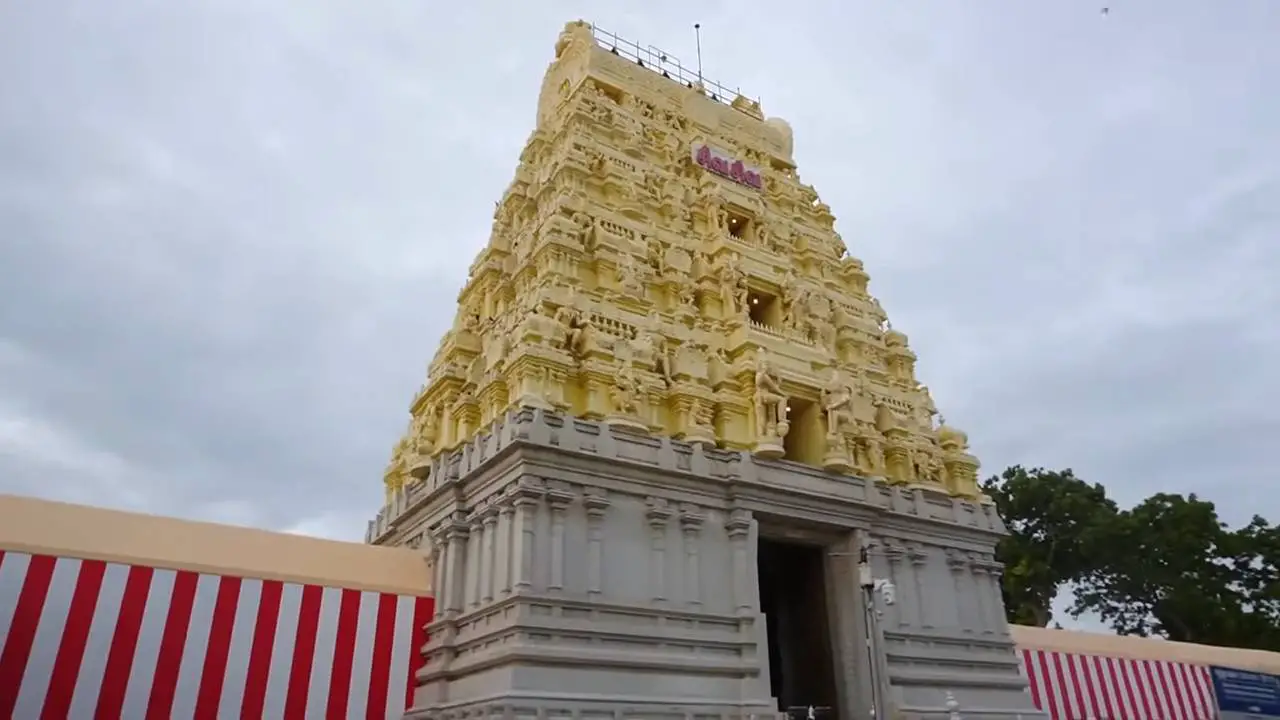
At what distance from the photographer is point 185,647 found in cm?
1571

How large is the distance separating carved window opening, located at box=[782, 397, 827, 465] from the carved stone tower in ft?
0.28

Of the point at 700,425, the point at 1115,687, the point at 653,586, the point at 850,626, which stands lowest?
the point at 1115,687

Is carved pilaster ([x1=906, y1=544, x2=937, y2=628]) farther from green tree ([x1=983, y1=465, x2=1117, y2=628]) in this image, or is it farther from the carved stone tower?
green tree ([x1=983, y1=465, x2=1117, y2=628])

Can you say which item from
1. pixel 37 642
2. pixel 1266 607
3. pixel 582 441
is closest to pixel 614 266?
pixel 582 441

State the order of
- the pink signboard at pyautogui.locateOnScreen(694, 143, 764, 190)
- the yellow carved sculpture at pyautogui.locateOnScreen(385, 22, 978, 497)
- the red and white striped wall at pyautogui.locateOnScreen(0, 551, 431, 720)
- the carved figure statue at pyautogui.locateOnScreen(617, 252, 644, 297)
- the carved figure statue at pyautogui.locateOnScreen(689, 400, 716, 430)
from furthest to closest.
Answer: the pink signboard at pyautogui.locateOnScreen(694, 143, 764, 190)
the carved figure statue at pyautogui.locateOnScreen(617, 252, 644, 297)
the carved figure statue at pyautogui.locateOnScreen(689, 400, 716, 430)
the yellow carved sculpture at pyautogui.locateOnScreen(385, 22, 978, 497)
the red and white striped wall at pyautogui.locateOnScreen(0, 551, 431, 720)

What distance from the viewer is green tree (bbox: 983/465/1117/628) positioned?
40.9 meters

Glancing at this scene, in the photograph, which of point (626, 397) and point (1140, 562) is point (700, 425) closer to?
point (626, 397)

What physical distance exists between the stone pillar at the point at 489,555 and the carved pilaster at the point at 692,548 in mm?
3787

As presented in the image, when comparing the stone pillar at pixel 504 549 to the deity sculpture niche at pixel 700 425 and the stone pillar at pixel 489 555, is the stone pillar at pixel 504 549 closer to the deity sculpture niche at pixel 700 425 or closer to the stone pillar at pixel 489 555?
the stone pillar at pixel 489 555

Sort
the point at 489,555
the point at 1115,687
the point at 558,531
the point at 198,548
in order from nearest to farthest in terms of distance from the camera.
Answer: the point at 558,531 → the point at 198,548 → the point at 489,555 → the point at 1115,687

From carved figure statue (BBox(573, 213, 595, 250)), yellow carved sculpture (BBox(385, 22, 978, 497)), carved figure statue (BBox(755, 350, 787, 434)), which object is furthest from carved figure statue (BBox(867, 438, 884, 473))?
carved figure statue (BBox(573, 213, 595, 250))

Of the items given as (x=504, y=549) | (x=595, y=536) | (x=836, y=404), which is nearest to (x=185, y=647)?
(x=504, y=549)

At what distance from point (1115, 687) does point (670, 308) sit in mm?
16926

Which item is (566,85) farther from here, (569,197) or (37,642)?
(37,642)
